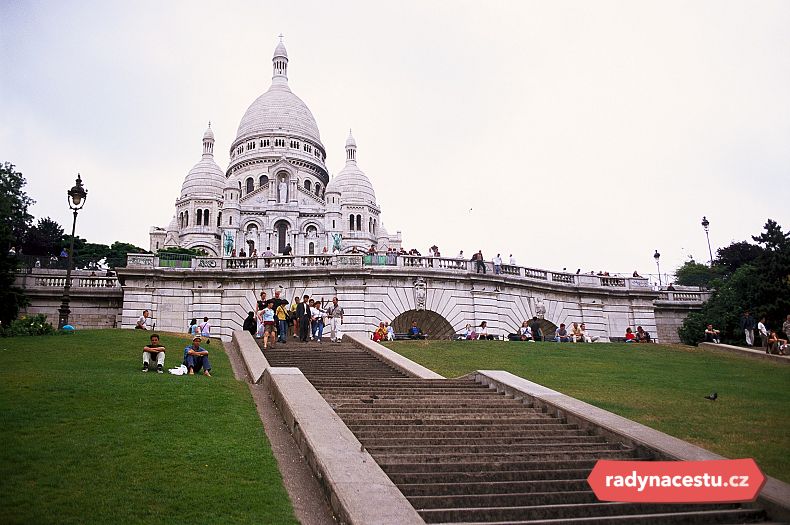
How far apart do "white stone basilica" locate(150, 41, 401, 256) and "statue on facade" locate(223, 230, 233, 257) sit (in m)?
0.13

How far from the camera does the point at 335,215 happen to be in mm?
86000

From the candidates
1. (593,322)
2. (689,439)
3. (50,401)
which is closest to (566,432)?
(689,439)

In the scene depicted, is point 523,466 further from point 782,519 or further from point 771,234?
point 771,234

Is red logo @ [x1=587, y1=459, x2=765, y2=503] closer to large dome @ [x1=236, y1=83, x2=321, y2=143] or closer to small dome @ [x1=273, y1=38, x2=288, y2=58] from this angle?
large dome @ [x1=236, y1=83, x2=321, y2=143]

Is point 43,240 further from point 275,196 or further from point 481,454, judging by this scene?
point 481,454

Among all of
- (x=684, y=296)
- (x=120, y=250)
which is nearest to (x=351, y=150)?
(x=120, y=250)

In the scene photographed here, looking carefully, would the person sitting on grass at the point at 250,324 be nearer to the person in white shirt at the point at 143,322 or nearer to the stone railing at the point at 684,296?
the person in white shirt at the point at 143,322

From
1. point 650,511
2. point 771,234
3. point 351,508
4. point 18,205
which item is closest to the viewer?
point 351,508

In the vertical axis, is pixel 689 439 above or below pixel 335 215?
below

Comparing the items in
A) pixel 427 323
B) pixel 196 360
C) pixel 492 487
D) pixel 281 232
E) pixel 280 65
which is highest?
pixel 280 65

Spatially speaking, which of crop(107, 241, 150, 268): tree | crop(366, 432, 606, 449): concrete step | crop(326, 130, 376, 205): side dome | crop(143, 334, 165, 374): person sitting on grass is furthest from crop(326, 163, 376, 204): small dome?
crop(366, 432, 606, 449): concrete step

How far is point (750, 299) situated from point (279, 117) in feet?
239

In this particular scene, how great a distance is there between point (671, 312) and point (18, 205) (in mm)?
41206

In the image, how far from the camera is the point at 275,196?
8725 centimetres
